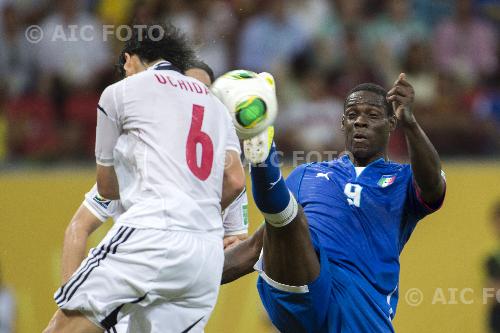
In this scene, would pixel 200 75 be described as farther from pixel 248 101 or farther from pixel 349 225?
pixel 248 101

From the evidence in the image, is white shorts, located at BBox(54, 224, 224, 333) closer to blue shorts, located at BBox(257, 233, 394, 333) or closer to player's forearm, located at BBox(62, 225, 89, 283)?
blue shorts, located at BBox(257, 233, 394, 333)

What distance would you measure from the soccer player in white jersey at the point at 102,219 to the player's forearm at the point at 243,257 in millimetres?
416

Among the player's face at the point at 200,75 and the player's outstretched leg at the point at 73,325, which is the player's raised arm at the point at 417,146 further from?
the player's outstretched leg at the point at 73,325

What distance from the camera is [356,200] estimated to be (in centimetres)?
528

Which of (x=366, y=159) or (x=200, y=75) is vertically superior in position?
(x=200, y=75)

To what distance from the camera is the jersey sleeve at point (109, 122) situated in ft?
14.0

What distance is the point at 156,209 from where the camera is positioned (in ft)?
13.5

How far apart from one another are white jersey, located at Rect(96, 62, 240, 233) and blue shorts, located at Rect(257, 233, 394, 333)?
0.81 meters

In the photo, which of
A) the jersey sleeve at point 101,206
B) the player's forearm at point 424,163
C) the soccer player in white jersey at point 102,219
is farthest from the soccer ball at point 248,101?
the jersey sleeve at point 101,206

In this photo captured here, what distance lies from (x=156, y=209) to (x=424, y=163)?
1.52 meters

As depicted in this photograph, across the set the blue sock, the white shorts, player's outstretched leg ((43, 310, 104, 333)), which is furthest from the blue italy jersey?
player's outstretched leg ((43, 310, 104, 333))

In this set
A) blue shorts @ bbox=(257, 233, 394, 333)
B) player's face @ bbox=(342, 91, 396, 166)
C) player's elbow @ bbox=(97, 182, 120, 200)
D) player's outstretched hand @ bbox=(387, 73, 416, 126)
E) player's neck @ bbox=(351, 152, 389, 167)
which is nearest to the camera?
player's elbow @ bbox=(97, 182, 120, 200)

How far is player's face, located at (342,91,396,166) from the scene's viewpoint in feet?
17.6

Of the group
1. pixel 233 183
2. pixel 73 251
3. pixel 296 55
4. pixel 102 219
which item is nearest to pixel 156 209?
pixel 233 183
